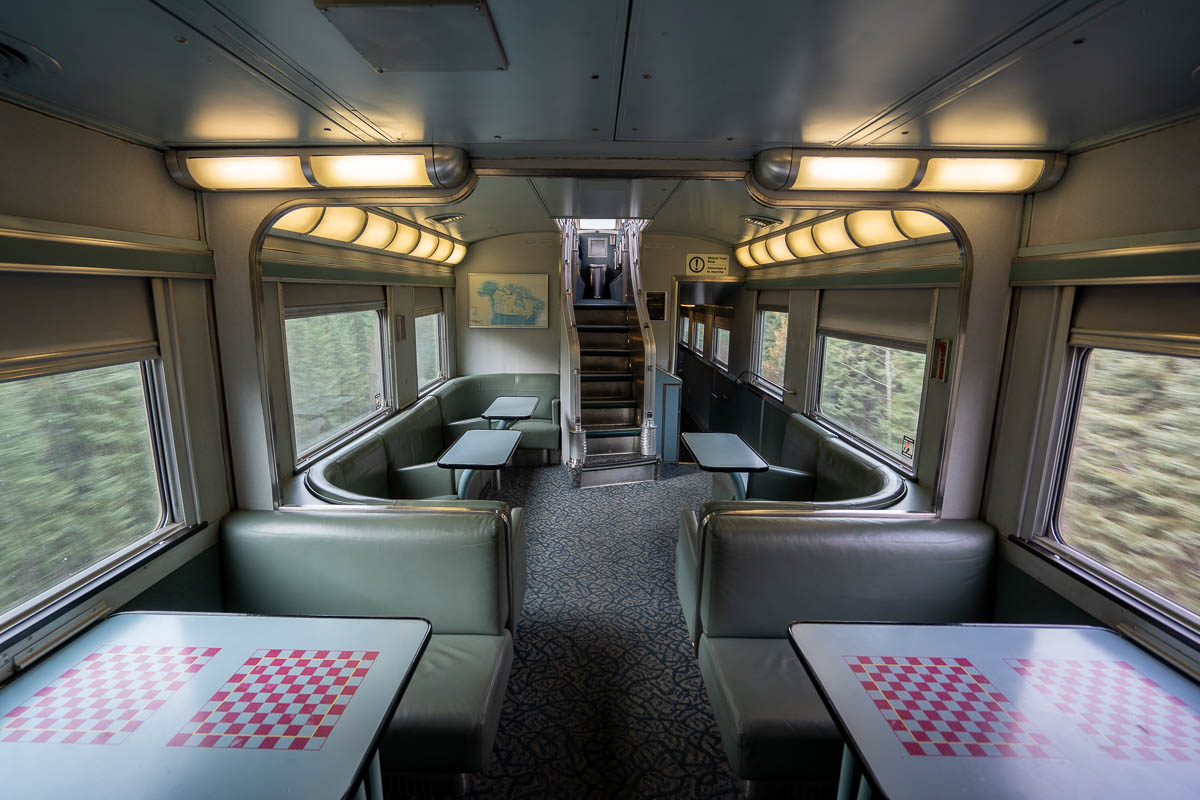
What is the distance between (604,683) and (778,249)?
4.54 meters

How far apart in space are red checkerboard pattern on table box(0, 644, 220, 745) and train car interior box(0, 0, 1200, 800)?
16 millimetres

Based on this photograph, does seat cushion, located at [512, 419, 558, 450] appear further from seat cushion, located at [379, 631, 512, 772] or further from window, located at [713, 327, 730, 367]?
seat cushion, located at [379, 631, 512, 772]

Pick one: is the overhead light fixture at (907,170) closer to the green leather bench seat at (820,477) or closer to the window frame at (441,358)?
the green leather bench seat at (820,477)

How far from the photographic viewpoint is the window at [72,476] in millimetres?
1899

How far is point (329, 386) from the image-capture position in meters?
4.48

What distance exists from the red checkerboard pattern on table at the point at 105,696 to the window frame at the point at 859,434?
3.83 meters

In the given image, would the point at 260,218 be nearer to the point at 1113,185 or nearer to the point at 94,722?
the point at 94,722

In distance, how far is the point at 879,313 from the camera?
4152mm

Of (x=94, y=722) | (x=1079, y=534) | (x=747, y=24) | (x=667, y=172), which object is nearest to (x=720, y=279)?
(x=667, y=172)

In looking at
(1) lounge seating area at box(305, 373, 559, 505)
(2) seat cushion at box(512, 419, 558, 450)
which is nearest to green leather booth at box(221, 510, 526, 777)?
(1) lounge seating area at box(305, 373, 559, 505)

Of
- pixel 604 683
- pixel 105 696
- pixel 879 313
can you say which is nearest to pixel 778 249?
pixel 879 313

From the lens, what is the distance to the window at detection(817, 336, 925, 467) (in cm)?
385

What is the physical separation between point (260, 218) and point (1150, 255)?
12.3 feet

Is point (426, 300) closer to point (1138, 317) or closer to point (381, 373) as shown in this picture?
point (381, 373)
